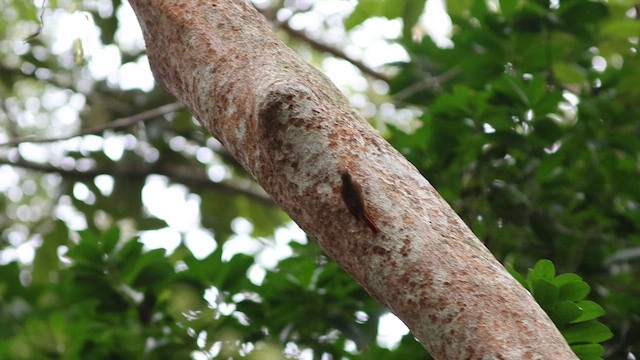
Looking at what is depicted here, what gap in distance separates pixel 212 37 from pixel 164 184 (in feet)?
7.43

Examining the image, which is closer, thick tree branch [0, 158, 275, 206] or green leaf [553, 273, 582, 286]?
green leaf [553, 273, 582, 286]

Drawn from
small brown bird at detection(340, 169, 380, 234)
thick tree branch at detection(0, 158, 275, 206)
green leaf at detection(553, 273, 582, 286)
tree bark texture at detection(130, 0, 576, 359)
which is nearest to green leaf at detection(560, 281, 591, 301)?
green leaf at detection(553, 273, 582, 286)

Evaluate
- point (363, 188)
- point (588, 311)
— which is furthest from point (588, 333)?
point (363, 188)

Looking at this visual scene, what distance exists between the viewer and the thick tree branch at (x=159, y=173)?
342 cm

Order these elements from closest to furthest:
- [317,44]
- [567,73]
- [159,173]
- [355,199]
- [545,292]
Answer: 1. [355,199]
2. [545,292]
3. [567,73]
4. [159,173]
5. [317,44]

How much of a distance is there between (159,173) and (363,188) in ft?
7.73

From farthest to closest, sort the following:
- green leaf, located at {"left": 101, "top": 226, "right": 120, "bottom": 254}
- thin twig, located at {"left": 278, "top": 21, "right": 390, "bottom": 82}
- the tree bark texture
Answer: thin twig, located at {"left": 278, "top": 21, "right": 390, "bottom": 82} < green leaf, located at {"left": 101, "top": 226, "right": 120, "bottom": 254} < the tree bark texture

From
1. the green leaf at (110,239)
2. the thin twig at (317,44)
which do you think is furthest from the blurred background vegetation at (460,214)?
the thin twig at (317,44)

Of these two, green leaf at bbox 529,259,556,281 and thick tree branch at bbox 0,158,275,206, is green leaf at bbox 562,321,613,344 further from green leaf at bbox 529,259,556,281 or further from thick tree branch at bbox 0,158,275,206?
thick tree branch at bbox 0,158,275,206

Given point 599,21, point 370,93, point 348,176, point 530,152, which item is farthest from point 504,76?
point 370,93

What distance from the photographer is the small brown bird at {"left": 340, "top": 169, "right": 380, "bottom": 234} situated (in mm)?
1200

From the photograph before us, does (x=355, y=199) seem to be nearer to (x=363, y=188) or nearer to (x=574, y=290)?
(x=363, y=188)

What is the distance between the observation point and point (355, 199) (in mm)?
1199

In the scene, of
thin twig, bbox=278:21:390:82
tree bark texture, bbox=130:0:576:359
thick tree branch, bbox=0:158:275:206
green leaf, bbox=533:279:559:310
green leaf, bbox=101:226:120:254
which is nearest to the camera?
tree bark texture, bbox=130:0:576:359
